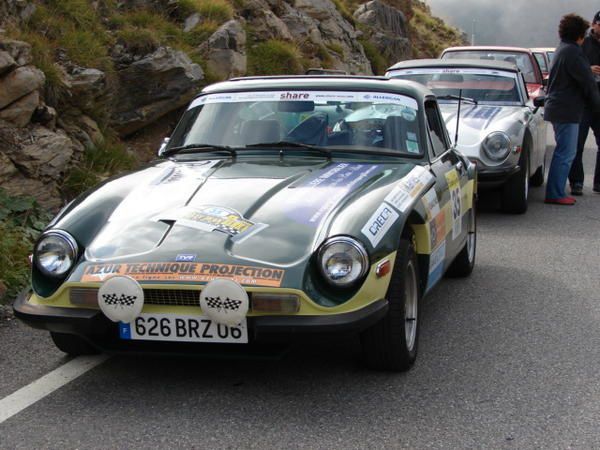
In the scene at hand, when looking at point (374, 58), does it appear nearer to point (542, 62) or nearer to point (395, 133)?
point (542, 62)

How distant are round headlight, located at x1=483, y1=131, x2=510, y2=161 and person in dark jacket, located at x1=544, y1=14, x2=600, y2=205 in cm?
93

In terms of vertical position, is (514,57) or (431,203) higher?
(431,203)

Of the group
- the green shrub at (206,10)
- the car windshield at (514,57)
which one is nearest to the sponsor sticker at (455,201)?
the car windshield at (514,57)

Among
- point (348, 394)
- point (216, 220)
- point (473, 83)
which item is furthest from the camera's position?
point (473, 83)

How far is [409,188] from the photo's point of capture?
15.2 feet

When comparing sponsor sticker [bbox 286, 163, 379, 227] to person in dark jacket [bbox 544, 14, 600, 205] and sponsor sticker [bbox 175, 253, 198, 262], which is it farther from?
person in dark jacket [bbox 544, 14, 600, 205]

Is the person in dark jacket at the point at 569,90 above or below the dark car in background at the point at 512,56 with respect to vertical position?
above

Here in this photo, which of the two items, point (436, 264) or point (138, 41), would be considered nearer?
point (436, 264)

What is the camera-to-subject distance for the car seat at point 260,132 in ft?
17.4

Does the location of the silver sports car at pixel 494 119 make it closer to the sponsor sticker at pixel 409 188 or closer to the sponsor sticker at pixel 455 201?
the sponsor sticker at pixel 455 201

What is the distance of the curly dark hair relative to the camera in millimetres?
9211

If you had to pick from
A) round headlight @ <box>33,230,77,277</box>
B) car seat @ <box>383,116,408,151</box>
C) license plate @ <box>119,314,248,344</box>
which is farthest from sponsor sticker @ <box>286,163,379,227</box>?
round headlight @ <box>33,230,77,277</box>

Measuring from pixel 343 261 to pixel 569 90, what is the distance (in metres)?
6.23

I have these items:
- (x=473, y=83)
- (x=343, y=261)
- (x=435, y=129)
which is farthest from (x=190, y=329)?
(x=473, y=83)
